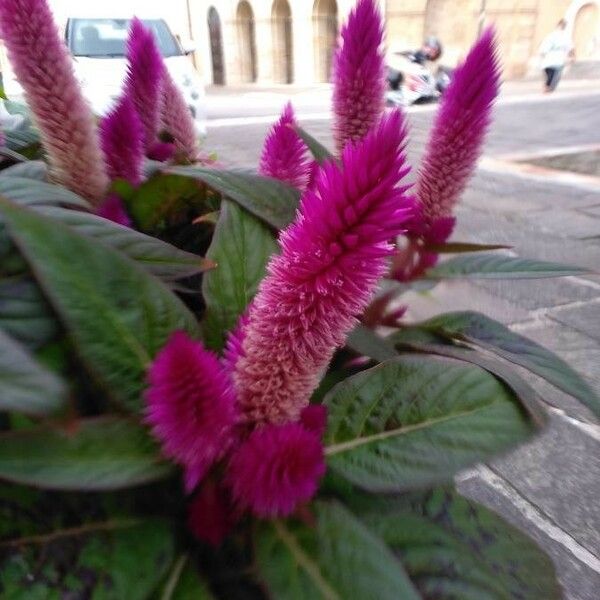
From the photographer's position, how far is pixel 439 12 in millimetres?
15766

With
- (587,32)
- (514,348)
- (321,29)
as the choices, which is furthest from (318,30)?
(514,348)

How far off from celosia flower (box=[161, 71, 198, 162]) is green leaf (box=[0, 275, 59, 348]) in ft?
1.31

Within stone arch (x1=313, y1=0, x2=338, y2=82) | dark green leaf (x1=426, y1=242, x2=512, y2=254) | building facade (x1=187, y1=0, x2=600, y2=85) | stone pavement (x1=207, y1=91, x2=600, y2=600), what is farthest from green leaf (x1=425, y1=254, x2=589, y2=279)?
stone arch (x1=313, y1=0, x2=338, y2=82)

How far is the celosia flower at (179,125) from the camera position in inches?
27.4

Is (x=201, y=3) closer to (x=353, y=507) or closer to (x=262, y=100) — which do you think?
(x=262, y=100)

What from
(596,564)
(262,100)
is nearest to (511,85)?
(262,100)

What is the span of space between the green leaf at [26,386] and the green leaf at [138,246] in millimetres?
140

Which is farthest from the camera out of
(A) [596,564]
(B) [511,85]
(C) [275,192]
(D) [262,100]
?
(B) [511,85]

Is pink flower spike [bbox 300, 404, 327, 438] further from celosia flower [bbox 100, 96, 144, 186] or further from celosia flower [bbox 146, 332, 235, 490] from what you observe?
celosia flower [bbox 100, 96, 144, 186]

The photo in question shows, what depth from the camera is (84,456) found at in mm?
321

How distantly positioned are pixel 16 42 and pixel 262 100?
13.1 m

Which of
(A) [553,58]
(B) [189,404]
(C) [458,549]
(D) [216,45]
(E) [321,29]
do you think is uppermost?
(B) [189,404]

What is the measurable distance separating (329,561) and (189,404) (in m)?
0.11

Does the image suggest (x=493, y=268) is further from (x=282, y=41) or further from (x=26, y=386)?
(x=282, y=41)
